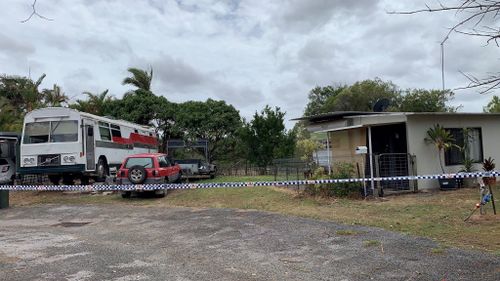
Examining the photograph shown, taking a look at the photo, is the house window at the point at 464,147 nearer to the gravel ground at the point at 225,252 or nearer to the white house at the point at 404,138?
the white house at the point at 404,138

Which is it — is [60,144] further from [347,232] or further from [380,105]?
[380,105]

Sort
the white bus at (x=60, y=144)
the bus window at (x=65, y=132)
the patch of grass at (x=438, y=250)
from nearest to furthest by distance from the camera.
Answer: the patch of grass at (x=438, y=250)
the white bus at (x=60, y=144)
the bus window at (x=65, y=132)

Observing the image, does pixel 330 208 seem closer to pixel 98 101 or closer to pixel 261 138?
pixel 261 138

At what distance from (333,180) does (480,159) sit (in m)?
7.94

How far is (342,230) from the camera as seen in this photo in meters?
Answer: 9.70

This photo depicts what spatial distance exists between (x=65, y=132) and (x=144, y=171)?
137 inches

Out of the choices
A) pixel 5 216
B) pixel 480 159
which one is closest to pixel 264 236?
pixel 5 216

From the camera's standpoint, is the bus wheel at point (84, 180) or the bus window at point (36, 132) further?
the bus wheel at point (84, 180)

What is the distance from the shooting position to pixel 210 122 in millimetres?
31344

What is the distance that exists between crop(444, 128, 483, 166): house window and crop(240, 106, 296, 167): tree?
13379 millimetres

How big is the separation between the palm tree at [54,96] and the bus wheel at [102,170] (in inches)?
607

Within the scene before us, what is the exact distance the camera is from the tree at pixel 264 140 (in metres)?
30.7

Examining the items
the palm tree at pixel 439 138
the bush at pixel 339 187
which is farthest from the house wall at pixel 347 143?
the palm tree at pixel 439 138

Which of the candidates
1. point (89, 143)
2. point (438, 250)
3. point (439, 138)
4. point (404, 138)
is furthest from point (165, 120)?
point (438, 250)
